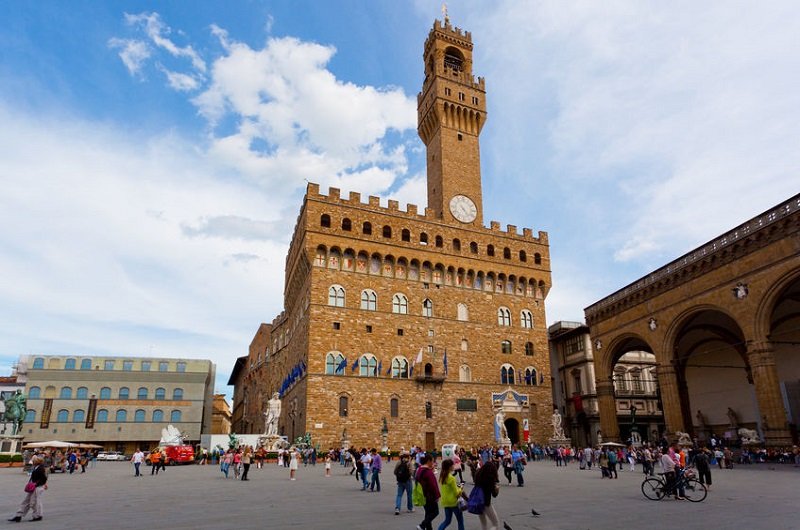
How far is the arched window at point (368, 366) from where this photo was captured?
36.7 m

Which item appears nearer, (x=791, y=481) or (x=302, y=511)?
(x=302, y=511)

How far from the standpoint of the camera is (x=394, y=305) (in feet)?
129

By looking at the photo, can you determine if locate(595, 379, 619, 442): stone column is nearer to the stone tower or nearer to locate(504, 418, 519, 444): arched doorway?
locate(504, 418, 519, 444): arched doorway

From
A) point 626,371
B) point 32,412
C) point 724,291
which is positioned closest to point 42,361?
point 32,412

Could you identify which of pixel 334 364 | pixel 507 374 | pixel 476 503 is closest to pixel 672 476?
pixel 476 503

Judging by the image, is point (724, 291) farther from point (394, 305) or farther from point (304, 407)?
point (304, 407)

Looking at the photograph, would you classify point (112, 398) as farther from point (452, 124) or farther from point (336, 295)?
point (452, 124)

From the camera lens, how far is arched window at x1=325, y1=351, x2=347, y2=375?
35656 millimetres

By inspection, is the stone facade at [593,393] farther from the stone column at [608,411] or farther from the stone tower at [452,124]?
the stone tower at [452,124]

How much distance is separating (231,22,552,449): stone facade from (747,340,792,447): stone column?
17703 millimetres

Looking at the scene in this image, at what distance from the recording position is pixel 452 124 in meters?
45.9

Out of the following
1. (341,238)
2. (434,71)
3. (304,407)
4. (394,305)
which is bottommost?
(304,407)

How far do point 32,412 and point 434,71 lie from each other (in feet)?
189

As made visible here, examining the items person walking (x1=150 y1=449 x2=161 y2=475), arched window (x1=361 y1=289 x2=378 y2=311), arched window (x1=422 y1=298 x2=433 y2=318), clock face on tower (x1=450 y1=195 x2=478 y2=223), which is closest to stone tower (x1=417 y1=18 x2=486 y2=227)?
clock face on tower (x1=450 y1=195 x2=478 y2=223)
